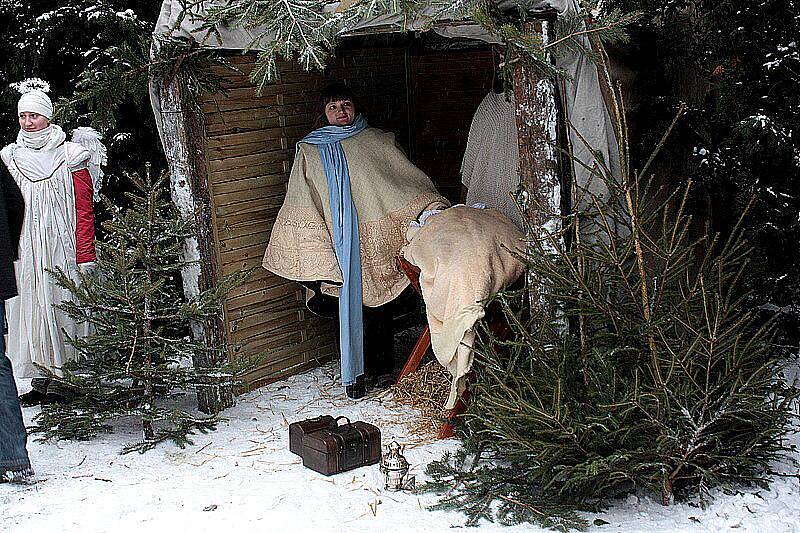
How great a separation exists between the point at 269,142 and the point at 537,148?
6.52 feet

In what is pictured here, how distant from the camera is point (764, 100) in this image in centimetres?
538

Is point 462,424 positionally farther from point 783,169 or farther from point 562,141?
point 783,169

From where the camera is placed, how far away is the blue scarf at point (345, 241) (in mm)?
5672

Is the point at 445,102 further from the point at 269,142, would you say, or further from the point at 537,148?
the point at 537,148

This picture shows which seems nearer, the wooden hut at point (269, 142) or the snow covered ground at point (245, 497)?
the snow covered ground at point (245, 497)

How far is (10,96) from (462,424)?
5052 mm

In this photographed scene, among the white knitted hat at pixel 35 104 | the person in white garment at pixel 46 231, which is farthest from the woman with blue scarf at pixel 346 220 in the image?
the white knitted hat at pixel 35 104

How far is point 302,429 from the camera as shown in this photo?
4.81 m

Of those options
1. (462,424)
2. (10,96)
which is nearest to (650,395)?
(462,424)

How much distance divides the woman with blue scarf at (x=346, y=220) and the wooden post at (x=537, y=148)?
3.67ft

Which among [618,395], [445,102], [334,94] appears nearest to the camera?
[618,395]

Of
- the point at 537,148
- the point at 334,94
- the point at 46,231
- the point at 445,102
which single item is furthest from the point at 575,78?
the point at 46,231

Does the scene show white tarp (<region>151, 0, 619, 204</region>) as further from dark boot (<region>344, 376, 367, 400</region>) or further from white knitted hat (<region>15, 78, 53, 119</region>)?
dark boot (<region>344, 376, 367, 400</region>)

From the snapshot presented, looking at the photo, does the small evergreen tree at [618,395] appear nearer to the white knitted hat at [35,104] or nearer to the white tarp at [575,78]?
the white tarp at [575,78]
